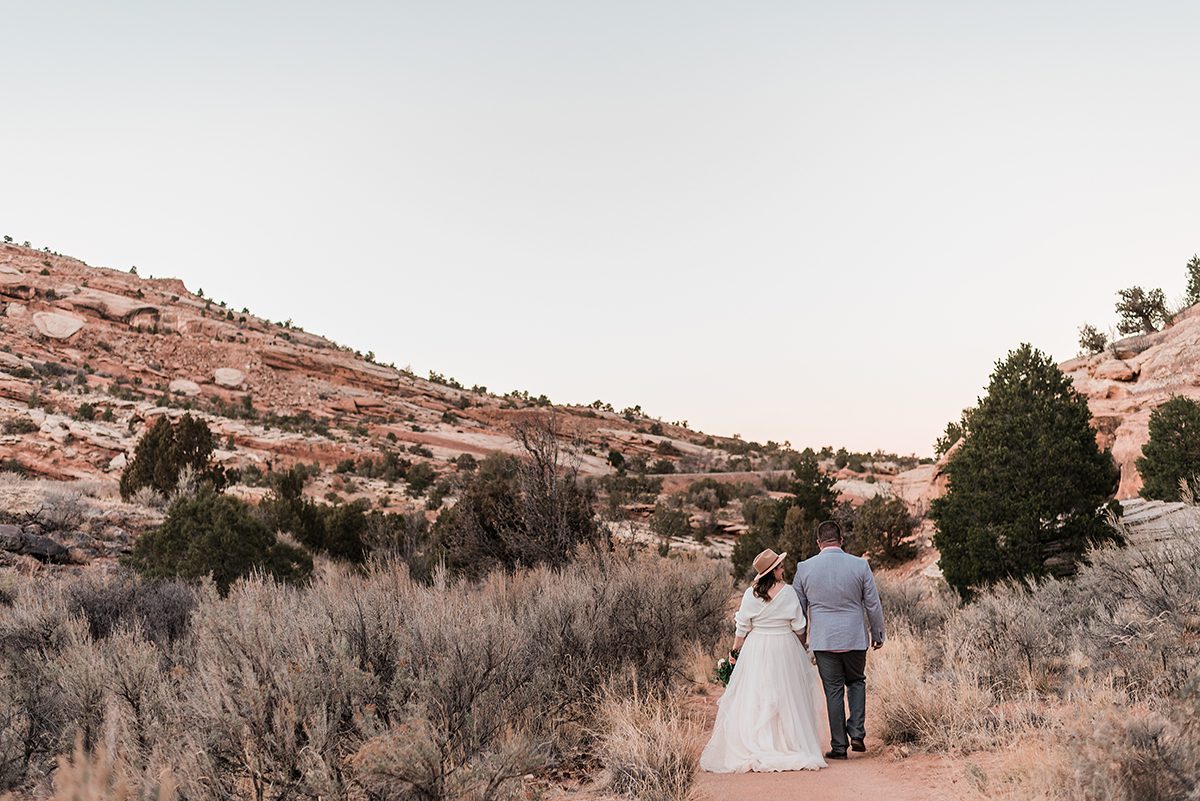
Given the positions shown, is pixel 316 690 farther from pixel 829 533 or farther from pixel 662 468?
pixel 662 468

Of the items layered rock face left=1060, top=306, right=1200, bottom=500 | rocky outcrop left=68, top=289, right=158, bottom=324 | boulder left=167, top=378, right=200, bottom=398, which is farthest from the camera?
rocky outcrop left=68, top=289, right=158, bottom=324

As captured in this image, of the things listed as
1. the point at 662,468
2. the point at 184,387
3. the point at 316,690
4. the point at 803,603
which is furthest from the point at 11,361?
the point at 803,603

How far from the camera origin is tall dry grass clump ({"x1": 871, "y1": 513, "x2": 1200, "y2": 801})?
4152mm

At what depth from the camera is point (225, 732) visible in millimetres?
4238

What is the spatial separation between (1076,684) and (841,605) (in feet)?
6.48

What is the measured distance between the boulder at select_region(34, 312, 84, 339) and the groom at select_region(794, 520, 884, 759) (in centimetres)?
5377

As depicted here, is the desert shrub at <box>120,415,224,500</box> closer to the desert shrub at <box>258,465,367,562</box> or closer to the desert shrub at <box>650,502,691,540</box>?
the desert shrub at <box>258,465,367,562</box>

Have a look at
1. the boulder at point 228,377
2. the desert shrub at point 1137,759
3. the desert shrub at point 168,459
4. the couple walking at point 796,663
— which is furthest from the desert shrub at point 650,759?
the boulder at point 228,377

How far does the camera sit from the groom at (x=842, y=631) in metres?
6.84

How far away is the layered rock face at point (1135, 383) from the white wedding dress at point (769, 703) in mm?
18852

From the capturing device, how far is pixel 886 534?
974 inches

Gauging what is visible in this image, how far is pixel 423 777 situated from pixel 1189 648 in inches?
243

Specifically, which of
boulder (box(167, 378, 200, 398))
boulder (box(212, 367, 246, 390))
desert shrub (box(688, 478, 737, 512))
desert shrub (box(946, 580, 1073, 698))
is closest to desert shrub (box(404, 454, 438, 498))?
desert shrub (box(688, 478, 737, 512))

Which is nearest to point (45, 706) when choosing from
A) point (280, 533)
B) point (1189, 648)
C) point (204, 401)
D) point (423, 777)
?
point (423, 777)
